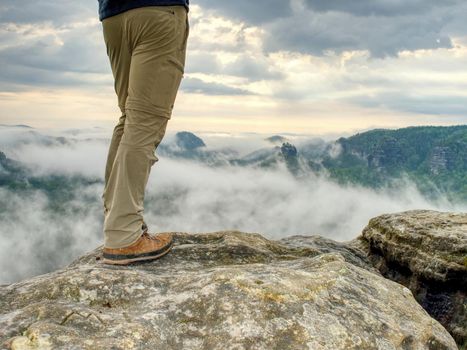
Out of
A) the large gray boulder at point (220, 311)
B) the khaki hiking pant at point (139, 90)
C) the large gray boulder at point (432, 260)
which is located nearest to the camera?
the large gray boulder at point (220, 311)

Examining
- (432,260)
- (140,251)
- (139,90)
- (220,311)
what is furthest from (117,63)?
(432,260)

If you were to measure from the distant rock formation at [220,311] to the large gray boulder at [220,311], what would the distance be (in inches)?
0.4

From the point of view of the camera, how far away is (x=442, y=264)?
802 cm

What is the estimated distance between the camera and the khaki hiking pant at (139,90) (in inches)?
249

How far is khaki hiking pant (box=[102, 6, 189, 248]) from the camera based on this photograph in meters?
6.31

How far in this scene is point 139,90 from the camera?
254 inches

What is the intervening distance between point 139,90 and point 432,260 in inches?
241

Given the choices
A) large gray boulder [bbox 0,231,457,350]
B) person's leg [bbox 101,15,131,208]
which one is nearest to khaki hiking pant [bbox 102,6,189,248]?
person's leg [bbox 101,15,131,208]

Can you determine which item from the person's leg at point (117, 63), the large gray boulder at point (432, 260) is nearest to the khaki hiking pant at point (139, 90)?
the person's leg at point (117, 63)

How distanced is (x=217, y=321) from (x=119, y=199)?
296cm

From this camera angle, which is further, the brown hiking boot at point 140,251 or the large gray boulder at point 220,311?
the brown hiking boot at point 140,251

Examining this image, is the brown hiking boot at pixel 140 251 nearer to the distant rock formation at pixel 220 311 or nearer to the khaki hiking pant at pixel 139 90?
the khaki hiking pant at pixel 139 90

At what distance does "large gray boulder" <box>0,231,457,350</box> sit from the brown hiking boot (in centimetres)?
74

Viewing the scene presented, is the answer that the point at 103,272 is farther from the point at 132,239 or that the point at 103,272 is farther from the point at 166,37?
the point at 166,37
